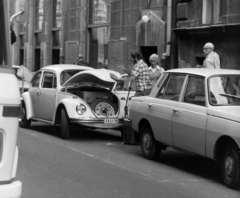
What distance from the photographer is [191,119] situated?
8297mm

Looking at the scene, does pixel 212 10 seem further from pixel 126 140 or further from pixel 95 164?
pixel 95 164

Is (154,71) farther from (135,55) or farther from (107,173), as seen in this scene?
(107,173)

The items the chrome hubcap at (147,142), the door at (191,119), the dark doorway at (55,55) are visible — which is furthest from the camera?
the dark doorway at (55,55)

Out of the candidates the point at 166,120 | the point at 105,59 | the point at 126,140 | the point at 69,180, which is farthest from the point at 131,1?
the point at 69,180

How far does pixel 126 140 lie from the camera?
35.1 ft

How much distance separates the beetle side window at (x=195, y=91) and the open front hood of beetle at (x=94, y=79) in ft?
12.0

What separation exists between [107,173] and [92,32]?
1878cm

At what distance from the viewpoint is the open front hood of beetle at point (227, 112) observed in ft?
24.6

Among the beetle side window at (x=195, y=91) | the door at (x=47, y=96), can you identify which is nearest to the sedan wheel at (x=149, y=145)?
the beetle side window at (x=195, y=91)

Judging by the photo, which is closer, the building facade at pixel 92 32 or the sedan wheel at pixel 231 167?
the sedan wheel at pixel 231 167

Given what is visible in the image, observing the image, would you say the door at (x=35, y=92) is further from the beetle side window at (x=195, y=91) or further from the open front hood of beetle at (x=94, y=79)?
the beetle side window at (x=195, y=91)

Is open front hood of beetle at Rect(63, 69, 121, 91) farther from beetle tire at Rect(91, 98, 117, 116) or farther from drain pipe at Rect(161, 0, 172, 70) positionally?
drain pipe at Rect(161, 0, 172, 70)

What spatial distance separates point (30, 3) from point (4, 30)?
2889 cm

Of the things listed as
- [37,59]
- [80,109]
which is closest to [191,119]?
[80,109]
